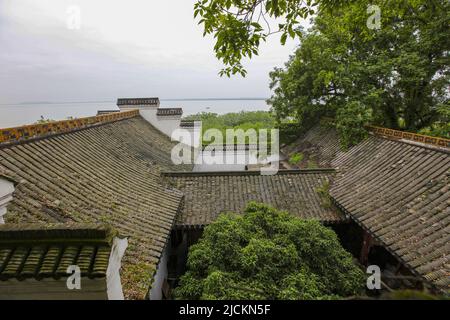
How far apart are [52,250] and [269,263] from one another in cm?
328

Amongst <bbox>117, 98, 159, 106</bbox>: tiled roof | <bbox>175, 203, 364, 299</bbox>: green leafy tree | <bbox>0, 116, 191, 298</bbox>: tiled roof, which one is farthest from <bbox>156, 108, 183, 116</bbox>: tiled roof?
<bbox>175, 203, 364, 299</bbox>: green leafy tree

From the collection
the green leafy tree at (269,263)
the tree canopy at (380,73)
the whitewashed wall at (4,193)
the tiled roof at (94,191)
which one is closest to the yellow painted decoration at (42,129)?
the tiled roof at (94,191)

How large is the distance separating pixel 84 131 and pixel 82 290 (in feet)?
26.1

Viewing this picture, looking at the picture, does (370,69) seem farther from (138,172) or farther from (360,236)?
(138,172)

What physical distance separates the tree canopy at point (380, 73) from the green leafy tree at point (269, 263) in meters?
7.72

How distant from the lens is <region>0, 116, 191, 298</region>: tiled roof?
4477 mm

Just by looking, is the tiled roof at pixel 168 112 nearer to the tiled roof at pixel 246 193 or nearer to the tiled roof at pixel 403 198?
the tiled roof at pixel 246 193

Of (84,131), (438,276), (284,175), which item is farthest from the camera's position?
(284,175)

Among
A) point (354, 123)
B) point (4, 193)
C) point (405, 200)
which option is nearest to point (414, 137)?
point (354, 123)

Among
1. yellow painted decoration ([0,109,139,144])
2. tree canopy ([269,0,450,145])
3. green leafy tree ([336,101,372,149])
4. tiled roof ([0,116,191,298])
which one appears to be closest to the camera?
tiled roof ([0,116,191,298])

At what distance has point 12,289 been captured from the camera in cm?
191

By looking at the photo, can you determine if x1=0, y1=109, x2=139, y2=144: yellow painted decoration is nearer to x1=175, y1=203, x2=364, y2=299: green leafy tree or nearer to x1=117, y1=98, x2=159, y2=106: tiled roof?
x1=175, y1=203, x2=364, y2=299: green leafy tree

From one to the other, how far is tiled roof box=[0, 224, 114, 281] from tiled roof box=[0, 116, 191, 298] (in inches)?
71.5

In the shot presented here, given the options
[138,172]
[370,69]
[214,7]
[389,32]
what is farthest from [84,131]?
[389,32]
